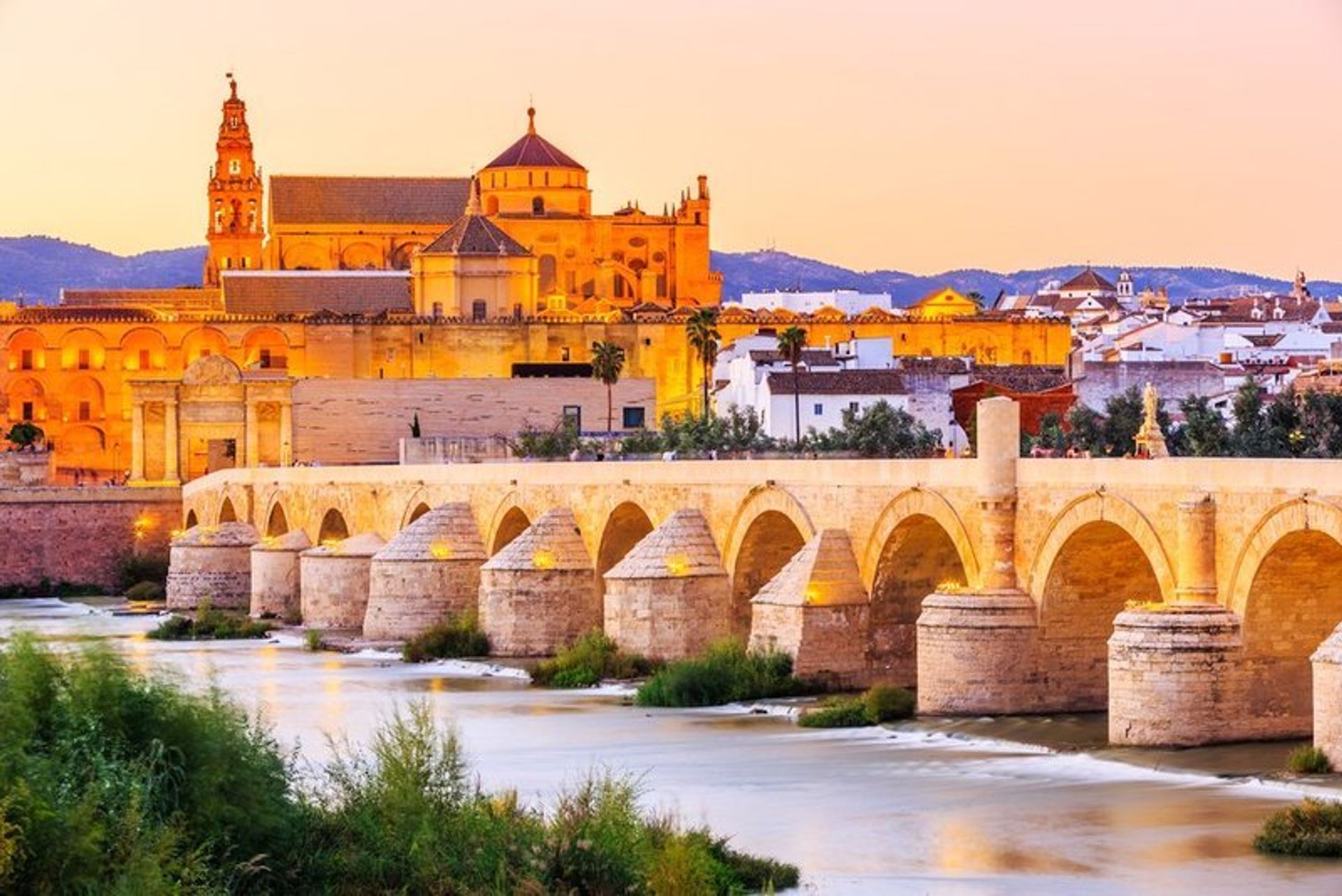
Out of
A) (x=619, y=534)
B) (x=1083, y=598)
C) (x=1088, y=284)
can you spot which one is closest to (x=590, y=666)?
(x=619, y=534)

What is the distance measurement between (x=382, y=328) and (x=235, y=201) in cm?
1897

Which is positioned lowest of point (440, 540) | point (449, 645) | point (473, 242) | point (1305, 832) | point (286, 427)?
point (1305, 832)

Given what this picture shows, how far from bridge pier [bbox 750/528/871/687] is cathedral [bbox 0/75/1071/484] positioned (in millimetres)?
51021

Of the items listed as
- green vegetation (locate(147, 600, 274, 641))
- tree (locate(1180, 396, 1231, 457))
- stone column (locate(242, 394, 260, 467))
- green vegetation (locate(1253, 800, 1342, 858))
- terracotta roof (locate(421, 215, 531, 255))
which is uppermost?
terracotta roof (locate(421, 215, 531, 255))

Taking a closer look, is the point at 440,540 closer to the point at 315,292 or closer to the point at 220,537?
the point at 220,537

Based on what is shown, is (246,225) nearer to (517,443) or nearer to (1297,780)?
(517,443)

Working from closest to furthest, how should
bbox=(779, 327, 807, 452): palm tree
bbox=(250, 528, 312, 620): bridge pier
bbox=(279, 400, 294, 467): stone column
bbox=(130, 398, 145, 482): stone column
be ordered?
1. bbox=(250, 528, 312, 620): bridge pier
2. bbox=(779, 327, 807, 452): palm tree
3. bbox=(130, 398, 145, 482): stone column
4. bbox=(279, 400, 294, 467): stone column

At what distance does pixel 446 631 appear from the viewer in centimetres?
4262

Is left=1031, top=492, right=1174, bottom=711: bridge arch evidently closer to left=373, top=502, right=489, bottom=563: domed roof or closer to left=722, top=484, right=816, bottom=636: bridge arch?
left=722, top=484, right=816, bottom=636: bridge arch

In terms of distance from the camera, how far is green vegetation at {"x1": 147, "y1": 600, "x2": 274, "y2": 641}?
4944cm

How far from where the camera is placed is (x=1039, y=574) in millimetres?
29406

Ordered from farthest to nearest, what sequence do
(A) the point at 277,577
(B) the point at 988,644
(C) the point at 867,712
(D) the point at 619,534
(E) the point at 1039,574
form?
(A) the point at 277,577 < (D) the point at 619,534 < (C) the point at 867,712 < (E) the point at 1039,574 < (B) the point at 988,644

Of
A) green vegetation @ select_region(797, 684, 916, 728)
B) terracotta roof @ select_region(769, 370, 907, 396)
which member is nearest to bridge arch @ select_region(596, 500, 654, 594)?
green vegetation @ select_region(797, 684, 916, 728)

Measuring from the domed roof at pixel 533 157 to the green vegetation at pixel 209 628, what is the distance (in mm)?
68433
